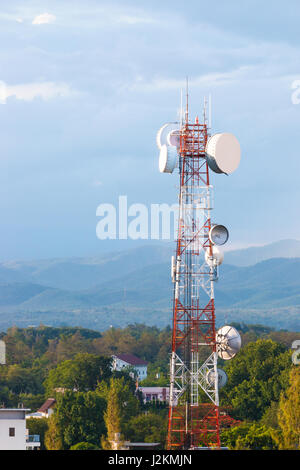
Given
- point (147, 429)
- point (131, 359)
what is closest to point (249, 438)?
point (147, 429)

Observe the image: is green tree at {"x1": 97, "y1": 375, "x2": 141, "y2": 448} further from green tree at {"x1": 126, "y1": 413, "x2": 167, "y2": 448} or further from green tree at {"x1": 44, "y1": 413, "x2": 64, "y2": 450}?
green tree at {"x1": 44, "y1": 413, "x2": 64, "y2": 450}

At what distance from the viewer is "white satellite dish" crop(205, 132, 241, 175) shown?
3431 centimetres

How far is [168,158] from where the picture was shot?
35062mm

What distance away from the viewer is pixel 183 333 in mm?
34812

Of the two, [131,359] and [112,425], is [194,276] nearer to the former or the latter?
[112,425]

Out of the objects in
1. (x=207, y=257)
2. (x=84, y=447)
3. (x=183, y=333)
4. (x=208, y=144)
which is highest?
(x=208, y=144)

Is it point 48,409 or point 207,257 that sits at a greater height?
point 207,257

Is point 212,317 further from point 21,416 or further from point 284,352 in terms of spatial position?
Result: point 284,352

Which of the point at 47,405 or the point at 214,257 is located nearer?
the point at 214,257

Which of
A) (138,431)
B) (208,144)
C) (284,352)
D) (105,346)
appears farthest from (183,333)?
(105,346)

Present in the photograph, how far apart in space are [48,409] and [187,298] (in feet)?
96.0

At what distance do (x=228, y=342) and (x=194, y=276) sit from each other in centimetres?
282

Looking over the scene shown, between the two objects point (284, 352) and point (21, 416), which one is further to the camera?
point (284, 352)

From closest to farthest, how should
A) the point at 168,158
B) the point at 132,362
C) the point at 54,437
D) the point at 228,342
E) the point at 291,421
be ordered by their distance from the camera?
the point at 168,158 < the point at 228,342 < the point at 291,421 < the point at 54,437 < the point at 132,362
